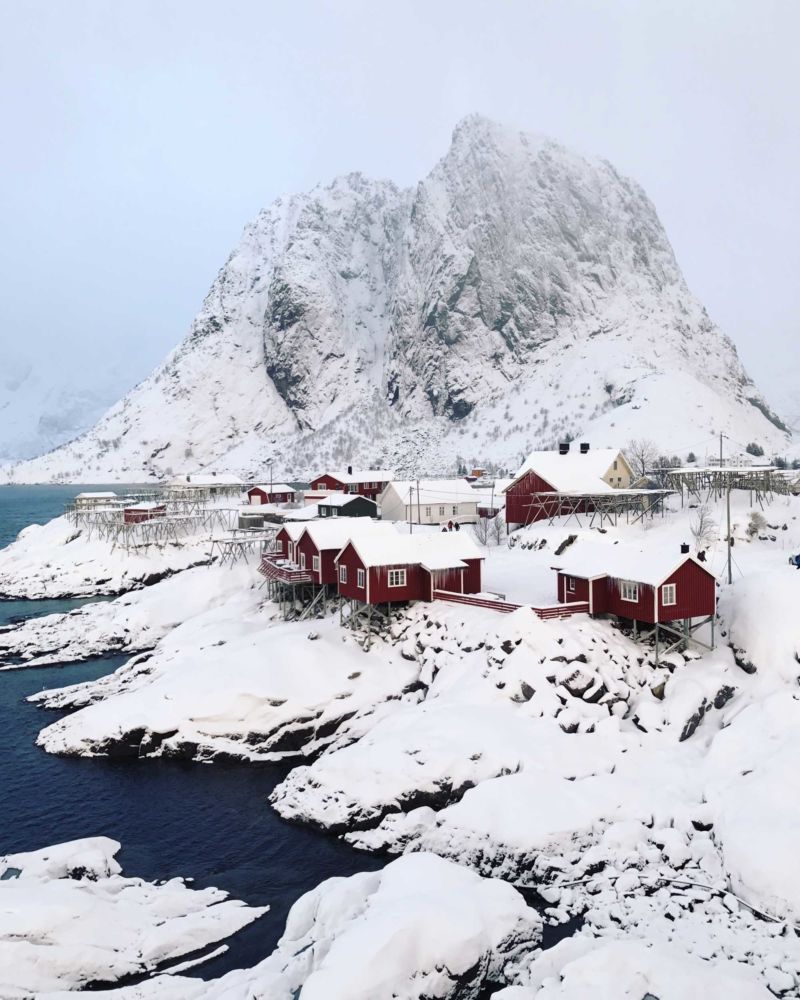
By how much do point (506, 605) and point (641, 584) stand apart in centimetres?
689

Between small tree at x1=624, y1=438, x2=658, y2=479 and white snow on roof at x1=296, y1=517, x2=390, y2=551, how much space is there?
5654 centimetres

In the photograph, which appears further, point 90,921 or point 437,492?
point 437,492

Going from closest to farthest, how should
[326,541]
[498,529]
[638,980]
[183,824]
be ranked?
[638,980] < [183,824] < [326,541] < [498,529]

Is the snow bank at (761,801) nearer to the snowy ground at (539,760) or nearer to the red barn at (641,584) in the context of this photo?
the snowy ground at (539,760)

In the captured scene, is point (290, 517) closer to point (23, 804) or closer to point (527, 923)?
point (23, 804)

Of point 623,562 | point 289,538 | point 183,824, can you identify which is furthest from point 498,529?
point 183,824

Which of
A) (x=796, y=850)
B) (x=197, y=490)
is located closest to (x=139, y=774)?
(x=796, y=850)

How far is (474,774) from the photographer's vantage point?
26688mm

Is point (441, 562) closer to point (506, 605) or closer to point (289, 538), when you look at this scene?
point (506, 605)

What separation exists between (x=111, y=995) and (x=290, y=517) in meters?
58.5

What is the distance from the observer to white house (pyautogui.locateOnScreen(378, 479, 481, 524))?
73.4m

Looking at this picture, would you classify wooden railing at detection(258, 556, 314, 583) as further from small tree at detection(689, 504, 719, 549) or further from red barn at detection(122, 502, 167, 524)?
red barn at detection(122, 502, 167, 524)

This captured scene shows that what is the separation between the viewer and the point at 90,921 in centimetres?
1886

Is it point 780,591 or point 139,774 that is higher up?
point 780,591
